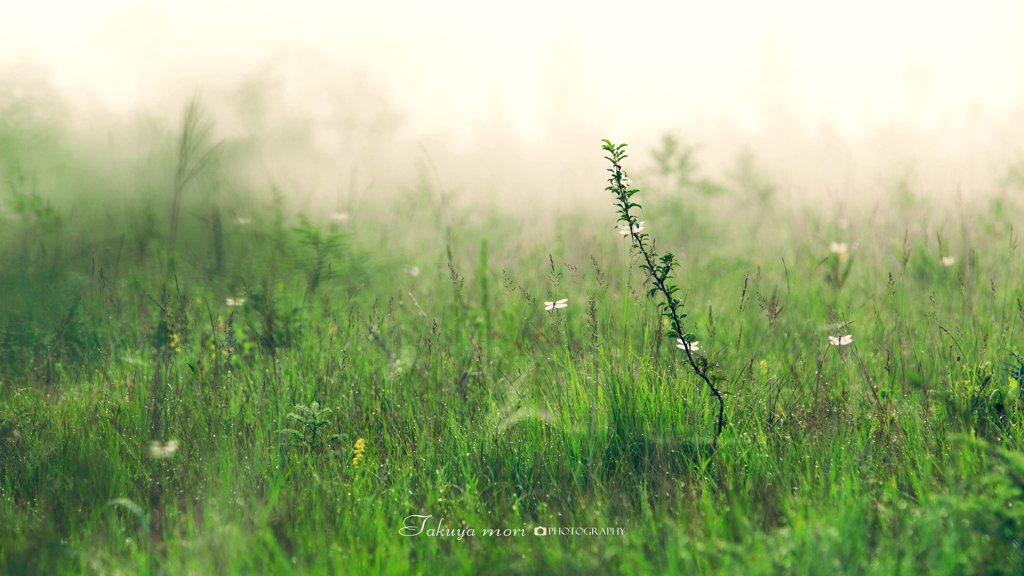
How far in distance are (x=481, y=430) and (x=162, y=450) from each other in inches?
40.9

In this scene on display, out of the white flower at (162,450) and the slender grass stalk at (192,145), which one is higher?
the slender grass stalk at (192,145)

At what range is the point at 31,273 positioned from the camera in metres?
3.30

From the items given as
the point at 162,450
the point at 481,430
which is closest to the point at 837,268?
the point at 481,430

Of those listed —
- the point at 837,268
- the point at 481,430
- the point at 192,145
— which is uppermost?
the point at 192,145

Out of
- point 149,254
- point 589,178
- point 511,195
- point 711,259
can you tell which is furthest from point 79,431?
point 589,178

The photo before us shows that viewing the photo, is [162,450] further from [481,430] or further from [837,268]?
[837,268]

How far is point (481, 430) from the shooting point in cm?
206

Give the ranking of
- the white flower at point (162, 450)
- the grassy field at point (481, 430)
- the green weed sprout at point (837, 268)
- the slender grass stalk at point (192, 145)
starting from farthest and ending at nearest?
1. the green weed sprout at point (837, 268)
2. the slender grass stalk at point (192, 145)
3. the white flower at point (162, 450)
4. the grassy field at point (481, 430)

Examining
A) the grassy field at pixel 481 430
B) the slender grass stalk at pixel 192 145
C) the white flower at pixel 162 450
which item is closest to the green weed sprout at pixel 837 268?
the grassy field at pixel 481 430

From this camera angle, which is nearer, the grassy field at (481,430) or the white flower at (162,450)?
the grassy field at (481,430)

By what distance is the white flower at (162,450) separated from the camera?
201 cm

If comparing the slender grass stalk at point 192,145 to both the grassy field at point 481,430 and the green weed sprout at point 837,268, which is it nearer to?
the grassy field at point 481,430

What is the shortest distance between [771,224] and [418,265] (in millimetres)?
3605

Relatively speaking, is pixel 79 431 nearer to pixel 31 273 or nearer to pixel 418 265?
pixel 31 273
